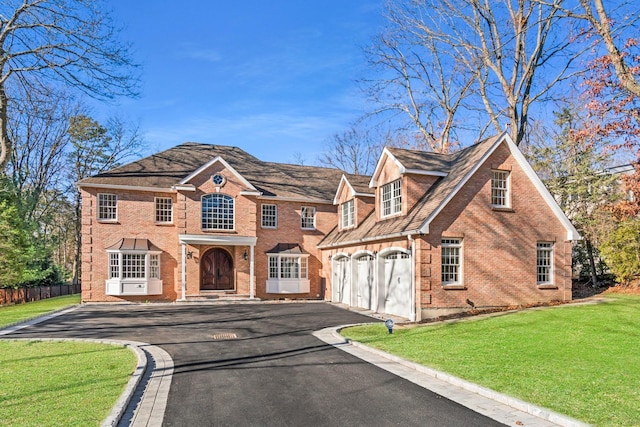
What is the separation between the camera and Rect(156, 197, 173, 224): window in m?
25.4

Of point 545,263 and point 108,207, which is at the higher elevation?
point 108,207

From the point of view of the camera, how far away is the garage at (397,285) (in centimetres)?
1692

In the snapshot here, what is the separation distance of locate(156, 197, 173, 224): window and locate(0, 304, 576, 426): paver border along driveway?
30.8ft

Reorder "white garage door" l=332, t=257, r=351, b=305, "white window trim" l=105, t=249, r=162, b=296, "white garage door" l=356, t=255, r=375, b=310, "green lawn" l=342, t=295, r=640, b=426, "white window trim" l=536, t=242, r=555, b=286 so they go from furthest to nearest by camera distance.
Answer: "white window trim" l=105, t=249, r=162, b=296 → "white garage door" l=332, t=257, r=351, b=305 → "white garage door" l=356, t=255, r=375, b=310 → "white window trim" l=536, t=242, r=555, b=286 → "green lawn" l=342, t=295, r=640, b=426

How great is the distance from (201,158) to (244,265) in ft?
27.2

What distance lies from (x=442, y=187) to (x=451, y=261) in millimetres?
3116

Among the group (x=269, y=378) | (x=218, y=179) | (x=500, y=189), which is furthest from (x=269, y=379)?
(x=218, y=179)

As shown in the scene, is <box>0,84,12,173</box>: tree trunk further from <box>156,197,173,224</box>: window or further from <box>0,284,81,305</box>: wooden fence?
<box>0,284,81,305</box>: wooden fence

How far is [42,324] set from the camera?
15.8 meters

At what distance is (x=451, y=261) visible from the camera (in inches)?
660

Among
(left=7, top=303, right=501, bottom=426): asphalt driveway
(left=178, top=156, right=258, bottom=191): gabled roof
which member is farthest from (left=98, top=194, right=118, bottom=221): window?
(left=7, top=303, right=501, bottom=426): asphalt driveway

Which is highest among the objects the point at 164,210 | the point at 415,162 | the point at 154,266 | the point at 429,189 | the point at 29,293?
the point at 415,162

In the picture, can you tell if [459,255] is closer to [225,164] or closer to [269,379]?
[269,379]

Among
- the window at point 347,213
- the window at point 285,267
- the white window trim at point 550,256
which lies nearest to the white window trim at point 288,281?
the window at point 285,267
